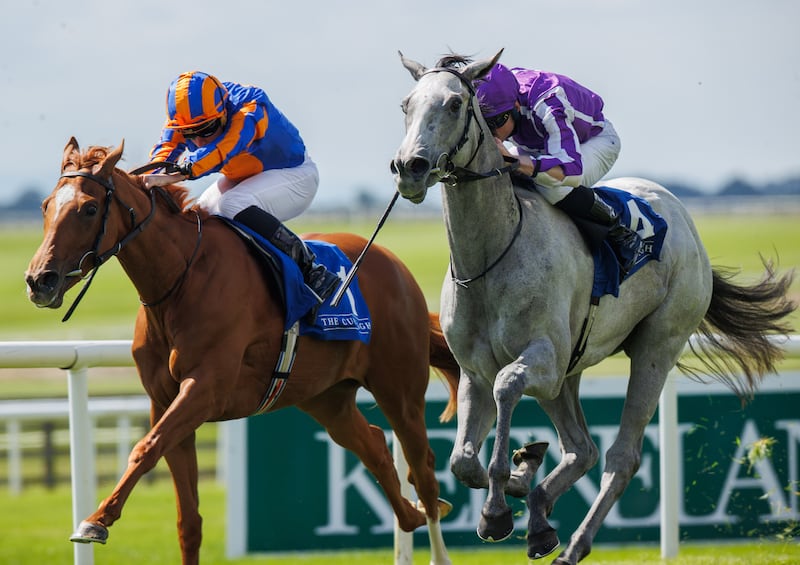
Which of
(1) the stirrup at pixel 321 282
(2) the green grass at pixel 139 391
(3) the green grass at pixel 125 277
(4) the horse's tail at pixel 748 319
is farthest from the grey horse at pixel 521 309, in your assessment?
(3) the green grass at pixel 125 277

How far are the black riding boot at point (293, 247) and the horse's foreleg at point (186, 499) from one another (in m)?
0.78

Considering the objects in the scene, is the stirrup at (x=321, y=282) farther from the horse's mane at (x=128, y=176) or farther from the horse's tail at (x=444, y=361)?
the horse's tail at (x=444, y=361)

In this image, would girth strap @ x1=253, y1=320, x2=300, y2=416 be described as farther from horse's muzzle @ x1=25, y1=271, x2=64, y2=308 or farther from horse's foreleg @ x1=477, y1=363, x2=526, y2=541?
horse's foreleg @ x1=477, y1=363, x2=526, y2=541

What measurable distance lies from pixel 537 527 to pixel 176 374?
145 cm

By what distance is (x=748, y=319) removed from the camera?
5.51 m

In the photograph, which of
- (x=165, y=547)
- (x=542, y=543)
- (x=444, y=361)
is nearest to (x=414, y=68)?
(x=542, y=543)

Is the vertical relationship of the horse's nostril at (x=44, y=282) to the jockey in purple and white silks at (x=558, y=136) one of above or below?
below

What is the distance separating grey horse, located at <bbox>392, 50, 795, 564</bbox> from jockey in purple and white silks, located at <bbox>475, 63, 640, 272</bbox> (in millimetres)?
92

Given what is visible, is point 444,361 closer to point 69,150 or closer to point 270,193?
point 270,193

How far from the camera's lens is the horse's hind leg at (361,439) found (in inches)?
219

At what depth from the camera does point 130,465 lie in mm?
4305

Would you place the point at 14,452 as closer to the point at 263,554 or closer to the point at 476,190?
the point at 263,554

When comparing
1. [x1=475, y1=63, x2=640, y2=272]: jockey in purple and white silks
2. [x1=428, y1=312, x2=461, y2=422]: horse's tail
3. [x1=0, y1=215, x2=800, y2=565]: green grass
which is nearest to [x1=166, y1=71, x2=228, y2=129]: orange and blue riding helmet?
[x1=475, y1=63, x2=640, y2=272]: jockey in purple and white silks

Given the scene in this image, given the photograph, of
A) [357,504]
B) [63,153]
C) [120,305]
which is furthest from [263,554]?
[120,305]
